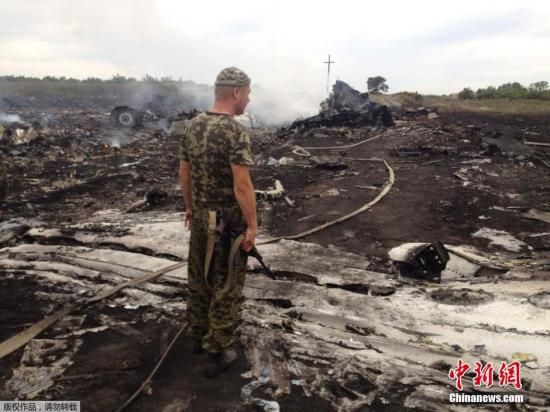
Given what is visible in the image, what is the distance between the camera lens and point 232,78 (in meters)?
2.87

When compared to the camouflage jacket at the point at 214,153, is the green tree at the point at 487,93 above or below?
above

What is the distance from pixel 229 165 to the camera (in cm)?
289

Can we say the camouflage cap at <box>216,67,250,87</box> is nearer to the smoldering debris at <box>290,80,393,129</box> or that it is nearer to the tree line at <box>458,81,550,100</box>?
the smoldering debris at <box>290,80,393,129</box>

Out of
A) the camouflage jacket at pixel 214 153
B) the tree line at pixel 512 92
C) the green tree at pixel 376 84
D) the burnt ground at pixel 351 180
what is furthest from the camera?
the green tree at pixel 376 84

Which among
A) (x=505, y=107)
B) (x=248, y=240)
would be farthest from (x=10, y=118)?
(x=505, y=107)

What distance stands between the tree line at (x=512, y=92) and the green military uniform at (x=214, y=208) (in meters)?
31.5

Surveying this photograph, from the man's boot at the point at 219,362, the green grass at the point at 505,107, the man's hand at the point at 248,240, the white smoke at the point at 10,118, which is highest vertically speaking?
the green grass at the point at 505,107

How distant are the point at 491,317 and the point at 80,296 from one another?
3.67m

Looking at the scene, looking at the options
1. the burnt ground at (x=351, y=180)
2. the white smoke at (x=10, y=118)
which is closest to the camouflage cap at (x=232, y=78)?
the burnt ground at (x=351, y=180)

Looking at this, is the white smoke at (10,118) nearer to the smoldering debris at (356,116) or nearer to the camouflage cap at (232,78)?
the smoldering debris at (356,116)

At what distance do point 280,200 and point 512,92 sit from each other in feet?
95.3

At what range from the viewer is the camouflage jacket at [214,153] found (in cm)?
281

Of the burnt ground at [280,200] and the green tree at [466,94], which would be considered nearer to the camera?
the burnt ground at [280,200]

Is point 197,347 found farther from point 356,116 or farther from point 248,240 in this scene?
point 356,116
